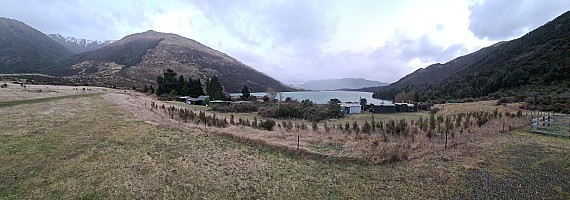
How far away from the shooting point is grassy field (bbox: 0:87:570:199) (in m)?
8.41

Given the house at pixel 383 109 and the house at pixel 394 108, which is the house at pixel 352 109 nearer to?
the house at pixel 383 109

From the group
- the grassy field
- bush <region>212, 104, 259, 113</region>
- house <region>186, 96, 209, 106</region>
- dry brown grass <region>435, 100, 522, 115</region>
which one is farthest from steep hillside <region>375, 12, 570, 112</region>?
house <region>186, 96, 209, 106</region>

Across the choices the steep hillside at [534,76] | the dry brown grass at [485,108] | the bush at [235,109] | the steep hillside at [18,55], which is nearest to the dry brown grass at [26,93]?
the bush at [235,109]

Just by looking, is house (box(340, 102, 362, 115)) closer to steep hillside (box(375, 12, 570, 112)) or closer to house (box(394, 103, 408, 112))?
house (box(394, 103, 408, 112))

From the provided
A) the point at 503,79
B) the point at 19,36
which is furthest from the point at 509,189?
the point at 19,36

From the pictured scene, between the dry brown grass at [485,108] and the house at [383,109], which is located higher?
the dry brown grass at [485,108]

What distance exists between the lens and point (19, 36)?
18575cm

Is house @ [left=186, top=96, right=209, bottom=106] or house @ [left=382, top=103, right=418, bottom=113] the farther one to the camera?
house @ [left=186, top=96, right=209, bottom=106]

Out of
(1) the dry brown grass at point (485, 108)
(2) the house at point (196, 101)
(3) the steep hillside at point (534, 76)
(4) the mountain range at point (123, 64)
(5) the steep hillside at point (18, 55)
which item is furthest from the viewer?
(5) the steep hillside at point (18, 55)

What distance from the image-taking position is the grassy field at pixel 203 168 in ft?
27.6

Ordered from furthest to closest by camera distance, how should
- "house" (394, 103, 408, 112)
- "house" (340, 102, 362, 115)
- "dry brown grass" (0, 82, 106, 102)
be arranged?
"house" (394, 103, 408, 112), "house" (340, 102, 362, 115), "dry brown grass" (0, 82, 106, 102)

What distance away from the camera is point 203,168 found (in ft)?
34.6

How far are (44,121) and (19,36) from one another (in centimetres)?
24282

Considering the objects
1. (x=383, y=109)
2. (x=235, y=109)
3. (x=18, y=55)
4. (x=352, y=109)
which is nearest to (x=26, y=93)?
(x=235, y=109)
